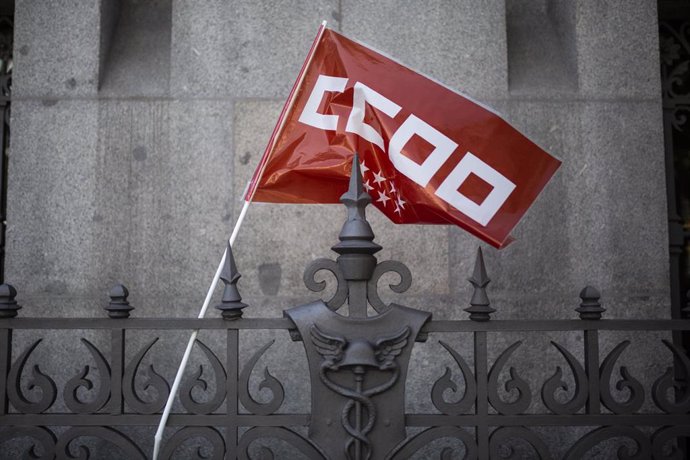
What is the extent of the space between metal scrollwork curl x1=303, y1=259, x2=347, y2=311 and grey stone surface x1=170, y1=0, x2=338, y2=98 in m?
2.62

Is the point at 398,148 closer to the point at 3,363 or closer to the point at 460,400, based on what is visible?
the point at 460,400

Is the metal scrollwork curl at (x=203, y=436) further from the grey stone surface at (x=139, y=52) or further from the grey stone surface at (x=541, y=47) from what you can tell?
the grey stone surface at (x=541, y=47)

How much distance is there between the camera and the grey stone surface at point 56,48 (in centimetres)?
514

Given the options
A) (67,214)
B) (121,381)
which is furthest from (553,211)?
(67,214)

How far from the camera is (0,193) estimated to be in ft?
18.7

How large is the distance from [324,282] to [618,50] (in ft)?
12.8

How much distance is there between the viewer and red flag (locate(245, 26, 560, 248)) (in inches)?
132

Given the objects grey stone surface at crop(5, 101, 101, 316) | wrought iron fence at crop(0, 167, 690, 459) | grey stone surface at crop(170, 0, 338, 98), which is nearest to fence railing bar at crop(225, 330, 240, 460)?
wrought iron fence at crop(0, 167, 690, 459)

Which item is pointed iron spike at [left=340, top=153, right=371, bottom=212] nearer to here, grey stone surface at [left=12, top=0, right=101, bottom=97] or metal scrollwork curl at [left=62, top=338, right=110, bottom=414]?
metal scrollwork curl at [left=62, top=338, right=110, bottom=414]

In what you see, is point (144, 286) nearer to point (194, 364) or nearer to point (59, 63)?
point (194, 364)

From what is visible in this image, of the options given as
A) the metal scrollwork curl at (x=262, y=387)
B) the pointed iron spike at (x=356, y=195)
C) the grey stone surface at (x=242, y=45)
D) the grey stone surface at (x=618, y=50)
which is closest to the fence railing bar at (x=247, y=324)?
the metal scrollwork curl at (x=262, y=387)

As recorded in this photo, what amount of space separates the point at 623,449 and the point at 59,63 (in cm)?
513

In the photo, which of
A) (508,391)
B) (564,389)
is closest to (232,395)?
(508,391)

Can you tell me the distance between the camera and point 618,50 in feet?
17.3
